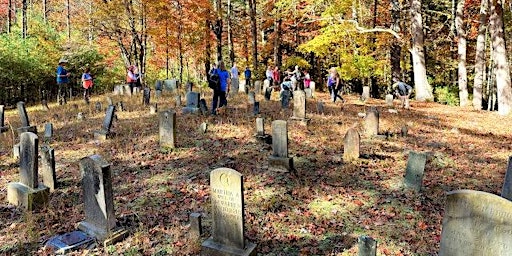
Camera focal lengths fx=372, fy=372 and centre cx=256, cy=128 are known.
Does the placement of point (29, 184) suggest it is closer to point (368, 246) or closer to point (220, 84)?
point (368, 246)

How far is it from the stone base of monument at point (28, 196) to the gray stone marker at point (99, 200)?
1297 millimetres

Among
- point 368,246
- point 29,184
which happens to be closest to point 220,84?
point 29,184

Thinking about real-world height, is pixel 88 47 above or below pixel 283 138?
above

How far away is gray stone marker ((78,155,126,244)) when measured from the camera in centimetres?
517

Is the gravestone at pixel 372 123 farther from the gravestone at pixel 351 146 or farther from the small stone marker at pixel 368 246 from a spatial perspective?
the small stone marker at pixel 368 246

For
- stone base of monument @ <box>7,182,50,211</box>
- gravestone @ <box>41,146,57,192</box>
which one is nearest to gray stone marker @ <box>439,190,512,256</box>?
stone base of monument @ <box>7,182,50,211</box>

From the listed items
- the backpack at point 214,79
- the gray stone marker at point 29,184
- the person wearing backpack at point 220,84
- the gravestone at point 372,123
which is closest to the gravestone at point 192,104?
the person wearing backpack at point 220,84

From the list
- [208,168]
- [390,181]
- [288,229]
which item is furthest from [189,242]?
[390,181]

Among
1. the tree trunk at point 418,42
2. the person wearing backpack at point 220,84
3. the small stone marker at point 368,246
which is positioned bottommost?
the small stone marker at point 368,246

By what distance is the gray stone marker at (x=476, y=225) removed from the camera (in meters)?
3.08

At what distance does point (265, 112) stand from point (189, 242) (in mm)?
8221

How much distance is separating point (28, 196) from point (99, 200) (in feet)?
5.64

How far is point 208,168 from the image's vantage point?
792 centimetres

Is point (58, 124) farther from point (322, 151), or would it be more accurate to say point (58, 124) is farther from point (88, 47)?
point (88, 47)
